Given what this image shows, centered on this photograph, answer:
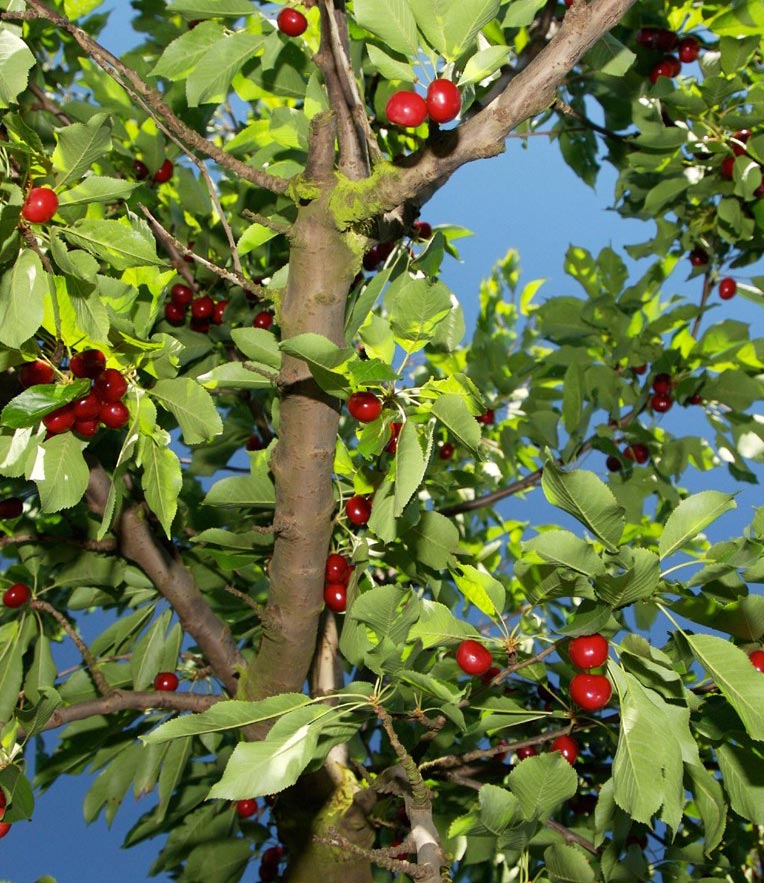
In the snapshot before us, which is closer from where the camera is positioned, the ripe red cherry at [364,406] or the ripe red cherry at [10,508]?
the ripe red cherry at [364,406]

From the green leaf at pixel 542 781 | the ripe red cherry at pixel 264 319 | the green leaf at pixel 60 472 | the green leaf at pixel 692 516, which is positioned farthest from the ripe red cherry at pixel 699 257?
the green leaf at pixel 60 472

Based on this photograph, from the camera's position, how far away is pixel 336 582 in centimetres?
133

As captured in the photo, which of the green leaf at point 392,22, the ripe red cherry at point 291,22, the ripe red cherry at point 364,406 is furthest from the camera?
the ripe red cherry at point 291,22

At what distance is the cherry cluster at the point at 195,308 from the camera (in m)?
1.81

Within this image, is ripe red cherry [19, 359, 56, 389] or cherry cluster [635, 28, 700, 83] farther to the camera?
cherry cluster [635, 28, 700, 83]

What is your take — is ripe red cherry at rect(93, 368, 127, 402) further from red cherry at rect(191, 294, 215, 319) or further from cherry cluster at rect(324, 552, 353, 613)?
red cherry at rect(191, 294, 215, 319)

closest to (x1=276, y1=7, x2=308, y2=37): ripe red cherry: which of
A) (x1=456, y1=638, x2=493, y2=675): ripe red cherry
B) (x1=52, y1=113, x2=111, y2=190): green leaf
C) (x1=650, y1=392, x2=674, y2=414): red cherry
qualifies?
(x1=52, y1=113, x2=111, y2=190): green leaf

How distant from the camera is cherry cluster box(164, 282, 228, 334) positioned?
5.94ft

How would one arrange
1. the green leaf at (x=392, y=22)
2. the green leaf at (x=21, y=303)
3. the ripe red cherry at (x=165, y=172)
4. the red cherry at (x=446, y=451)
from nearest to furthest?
the green leaf at (x=392, y=22) → the green leaf at (x=21, y=303) → the ripe red cherry at (x=165, y=172) → the red cherry at (x=446, y=451)

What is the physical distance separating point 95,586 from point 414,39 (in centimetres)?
113

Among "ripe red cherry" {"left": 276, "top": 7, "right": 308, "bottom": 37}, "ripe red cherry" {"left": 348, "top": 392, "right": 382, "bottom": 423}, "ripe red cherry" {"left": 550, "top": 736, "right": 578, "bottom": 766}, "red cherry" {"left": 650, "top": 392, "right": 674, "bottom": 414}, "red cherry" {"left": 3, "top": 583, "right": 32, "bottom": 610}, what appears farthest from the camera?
"red cherry" {"left": 650, "top": 392, "right": 674, "bottom": 414}

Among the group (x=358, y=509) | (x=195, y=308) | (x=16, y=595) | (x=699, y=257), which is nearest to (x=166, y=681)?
(x=16, y=595)

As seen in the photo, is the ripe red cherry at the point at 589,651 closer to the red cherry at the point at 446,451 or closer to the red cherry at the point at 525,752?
the red cherry at the point at 525,752

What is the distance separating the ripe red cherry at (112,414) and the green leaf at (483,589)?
48 cm
